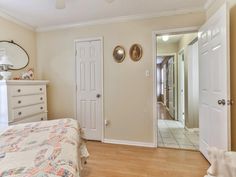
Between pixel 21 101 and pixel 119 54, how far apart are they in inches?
74.1

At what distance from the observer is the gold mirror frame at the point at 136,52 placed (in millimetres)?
3176

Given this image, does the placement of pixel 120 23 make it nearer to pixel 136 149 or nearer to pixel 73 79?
pixel 73 79

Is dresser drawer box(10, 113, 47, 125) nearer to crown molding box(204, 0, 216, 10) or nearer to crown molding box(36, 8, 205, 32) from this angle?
crown molding box(36, 8, 205, 32)

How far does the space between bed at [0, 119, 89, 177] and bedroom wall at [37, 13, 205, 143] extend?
175cm

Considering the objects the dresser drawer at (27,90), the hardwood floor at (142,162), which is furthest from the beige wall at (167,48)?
the dresser drawer at (27,90)

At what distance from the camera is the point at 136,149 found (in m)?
3.06

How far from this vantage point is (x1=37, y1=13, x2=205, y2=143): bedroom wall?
315 centimetres

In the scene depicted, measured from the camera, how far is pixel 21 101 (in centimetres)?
284

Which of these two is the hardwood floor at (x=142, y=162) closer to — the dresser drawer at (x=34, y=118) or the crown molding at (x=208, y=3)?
the dresser drawer at (x=34, y=118)

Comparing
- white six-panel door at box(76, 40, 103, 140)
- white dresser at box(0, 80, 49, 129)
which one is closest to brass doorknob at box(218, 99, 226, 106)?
white six-panel door at box(76, 40, 103, 140)

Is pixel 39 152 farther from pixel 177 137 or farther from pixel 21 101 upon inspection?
pixel 177 137

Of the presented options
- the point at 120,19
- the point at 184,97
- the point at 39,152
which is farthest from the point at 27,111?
the point at 184,97

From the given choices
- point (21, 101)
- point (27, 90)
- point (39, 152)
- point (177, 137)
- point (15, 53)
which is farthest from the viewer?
point (177, 137)

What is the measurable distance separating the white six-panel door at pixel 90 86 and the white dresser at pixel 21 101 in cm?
73
